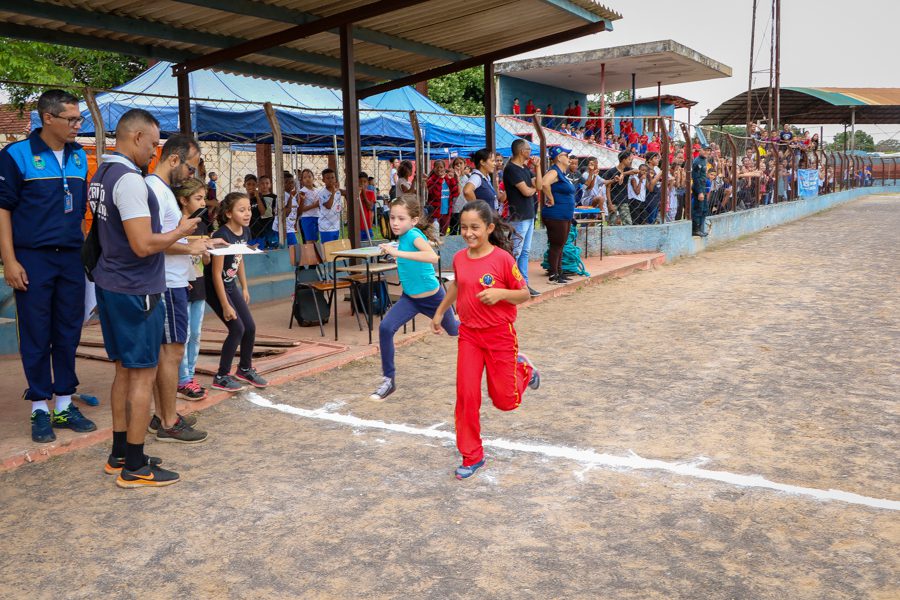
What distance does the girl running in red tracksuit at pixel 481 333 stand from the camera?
4406mm

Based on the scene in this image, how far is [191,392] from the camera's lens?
5793 mm

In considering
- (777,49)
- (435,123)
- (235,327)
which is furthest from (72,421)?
(777,49)

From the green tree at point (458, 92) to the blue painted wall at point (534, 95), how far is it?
6.18 ft

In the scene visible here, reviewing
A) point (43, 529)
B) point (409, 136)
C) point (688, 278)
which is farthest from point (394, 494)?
point (409, 136)

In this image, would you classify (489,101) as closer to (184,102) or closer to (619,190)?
(184,102)

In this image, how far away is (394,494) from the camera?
4.20 m

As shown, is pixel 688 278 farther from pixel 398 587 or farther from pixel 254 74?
pixel 398 587

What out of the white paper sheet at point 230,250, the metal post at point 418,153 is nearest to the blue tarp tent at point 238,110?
the metal post at point 418,153

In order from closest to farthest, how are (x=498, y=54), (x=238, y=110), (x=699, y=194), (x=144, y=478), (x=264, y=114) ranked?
1. (x=144, y=478)
2. (x=498, y=54)
3. (x=238, y=110)
4. (x=264, y=114)
5. (x=699, y=194)

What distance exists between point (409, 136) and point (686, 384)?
11.6m

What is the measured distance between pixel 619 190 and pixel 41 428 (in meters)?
12.5

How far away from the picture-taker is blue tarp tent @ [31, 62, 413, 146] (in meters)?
13.1

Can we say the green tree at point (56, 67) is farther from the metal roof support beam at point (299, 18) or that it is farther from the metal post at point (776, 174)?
the metal post at point (776, 174)

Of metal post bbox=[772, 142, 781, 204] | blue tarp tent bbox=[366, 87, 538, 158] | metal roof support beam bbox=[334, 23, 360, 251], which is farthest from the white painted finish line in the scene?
metal post bbox=[772, 142, 781, 204]
